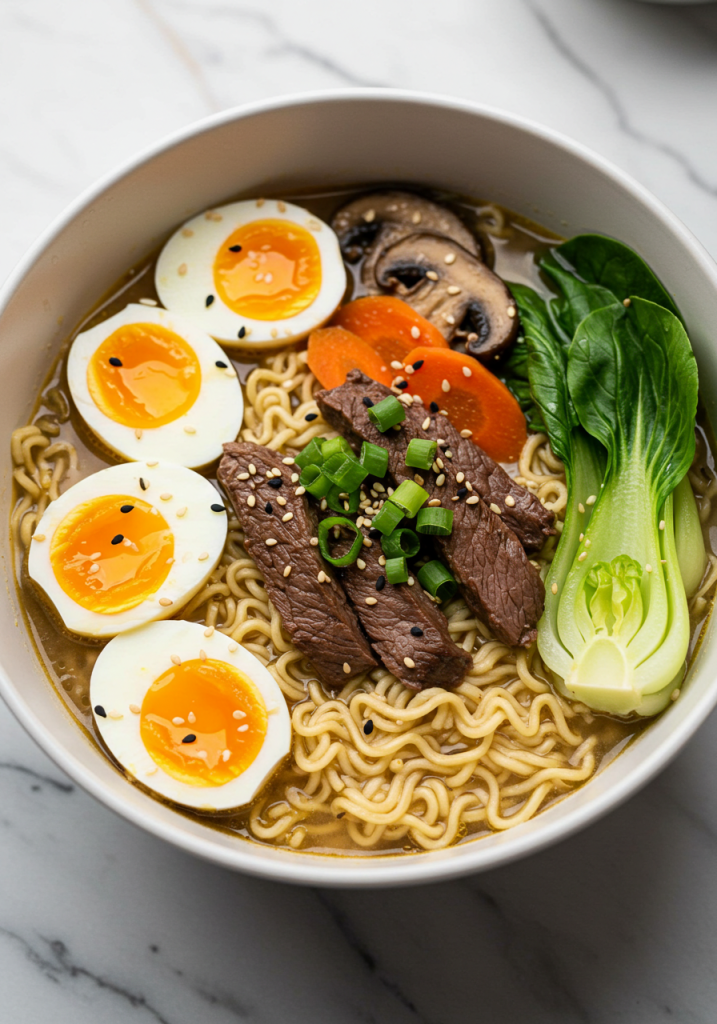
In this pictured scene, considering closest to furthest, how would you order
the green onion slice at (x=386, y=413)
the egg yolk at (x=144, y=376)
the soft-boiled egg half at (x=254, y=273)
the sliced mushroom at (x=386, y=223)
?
the green onion slice at (x=386, y=413) → the egg yolk at (x=144, y=376) → the soft-boiled egg half at (x=254, y=273) → the sliced mushroom at (x=386, y=223)

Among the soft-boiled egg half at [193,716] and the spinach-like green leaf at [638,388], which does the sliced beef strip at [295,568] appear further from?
the spinach-like green leaf at [638,388]

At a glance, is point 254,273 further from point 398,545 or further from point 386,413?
point 398,545

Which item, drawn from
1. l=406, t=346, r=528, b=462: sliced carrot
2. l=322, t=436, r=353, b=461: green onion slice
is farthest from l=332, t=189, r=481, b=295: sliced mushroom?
l=322, t=436, r=353, b=461: green onion slice

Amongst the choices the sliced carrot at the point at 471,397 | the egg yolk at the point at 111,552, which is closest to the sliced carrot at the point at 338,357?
the sliced carrot at the point at 471,397

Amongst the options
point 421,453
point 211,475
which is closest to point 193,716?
point 211,475

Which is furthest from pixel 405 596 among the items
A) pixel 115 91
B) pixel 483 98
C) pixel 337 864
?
pixel 115 91

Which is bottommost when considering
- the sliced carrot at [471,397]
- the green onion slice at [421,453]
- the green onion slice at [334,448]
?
the green onion slice at [334,448]

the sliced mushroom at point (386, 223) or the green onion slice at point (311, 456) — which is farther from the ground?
the sliced mushroom at point (386, 223)

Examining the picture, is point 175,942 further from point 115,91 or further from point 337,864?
point 115,91
